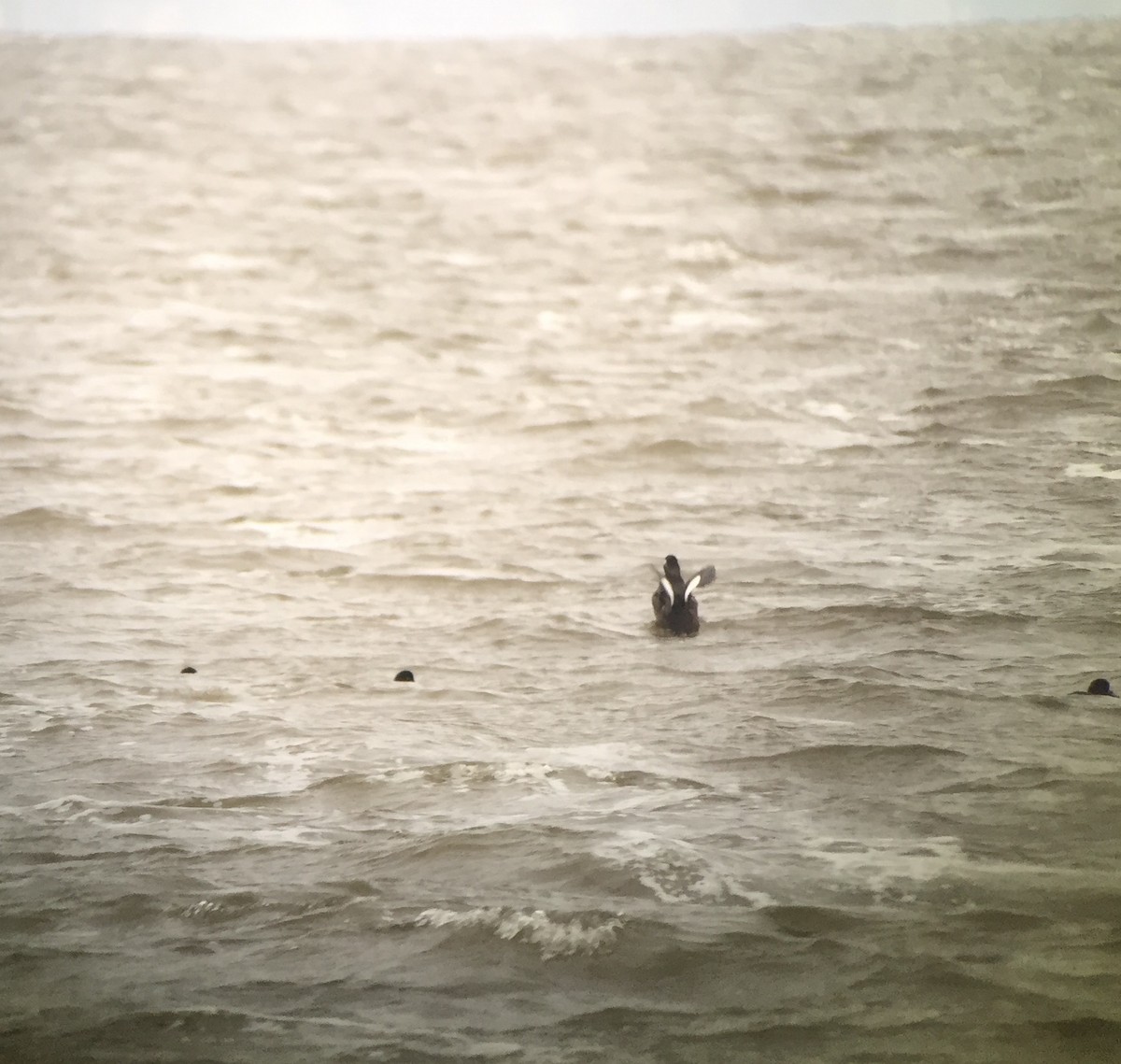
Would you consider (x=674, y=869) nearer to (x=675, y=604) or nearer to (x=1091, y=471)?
(x=675, y=604)

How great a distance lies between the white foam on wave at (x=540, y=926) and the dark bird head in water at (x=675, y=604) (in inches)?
59.1

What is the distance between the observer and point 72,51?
238 inches

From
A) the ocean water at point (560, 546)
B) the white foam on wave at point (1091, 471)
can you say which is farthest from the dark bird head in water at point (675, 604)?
the white foam on wave at point (1091, 471)

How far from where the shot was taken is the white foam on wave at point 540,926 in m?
1.98

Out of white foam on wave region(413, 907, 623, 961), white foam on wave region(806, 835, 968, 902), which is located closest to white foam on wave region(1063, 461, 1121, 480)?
white foam on wave region(806, 835, 968, 902)

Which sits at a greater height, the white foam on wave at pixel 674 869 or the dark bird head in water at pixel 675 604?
the dark bird head in water at pixel 675 604

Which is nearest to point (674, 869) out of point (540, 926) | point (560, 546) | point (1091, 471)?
point (540, 926)

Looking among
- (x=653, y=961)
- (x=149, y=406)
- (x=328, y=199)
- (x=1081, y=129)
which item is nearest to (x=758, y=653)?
(x=653, y=961)

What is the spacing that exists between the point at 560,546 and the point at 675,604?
33.5 inches

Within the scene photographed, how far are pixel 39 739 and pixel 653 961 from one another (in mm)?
1621

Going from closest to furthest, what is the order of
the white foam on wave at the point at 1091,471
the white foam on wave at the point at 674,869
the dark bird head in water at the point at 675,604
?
the white foam on wave at the point at 674,869 → the dark bird head in water at the point at 675,604 → the white foam on wave at the point at 1091,471

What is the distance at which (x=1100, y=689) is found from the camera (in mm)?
2883

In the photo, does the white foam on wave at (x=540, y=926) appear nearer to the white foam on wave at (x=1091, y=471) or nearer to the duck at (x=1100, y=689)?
the duck at (x=1100, y=689)

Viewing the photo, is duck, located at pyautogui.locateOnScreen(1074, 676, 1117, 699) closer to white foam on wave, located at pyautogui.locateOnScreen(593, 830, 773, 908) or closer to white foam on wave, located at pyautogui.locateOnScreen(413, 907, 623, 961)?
white foam on wave, located at pyautogui.locateOnScreen(593, 830, 773, 908)
